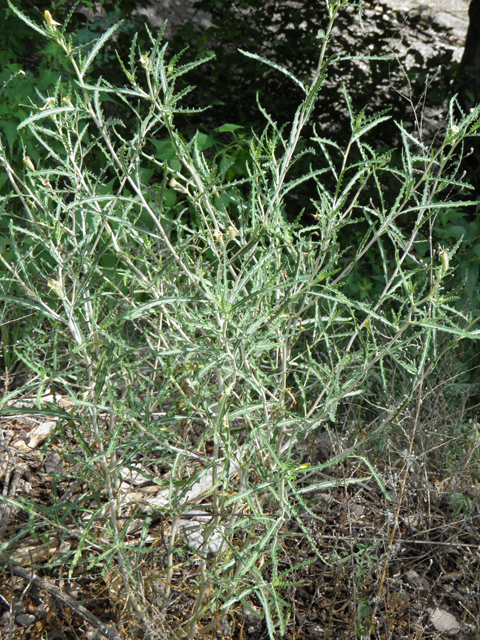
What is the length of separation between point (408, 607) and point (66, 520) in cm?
117

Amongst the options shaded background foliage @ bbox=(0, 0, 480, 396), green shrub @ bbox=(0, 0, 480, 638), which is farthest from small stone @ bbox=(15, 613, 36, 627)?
shaded background foliage @ bbox=(0, 0, 480, 396)

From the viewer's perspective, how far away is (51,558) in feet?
6.39

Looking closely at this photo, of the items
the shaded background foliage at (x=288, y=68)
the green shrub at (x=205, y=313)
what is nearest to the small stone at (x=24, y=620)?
the green shrub at (x=205, y=313)

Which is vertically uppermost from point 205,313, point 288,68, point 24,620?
point 205,313

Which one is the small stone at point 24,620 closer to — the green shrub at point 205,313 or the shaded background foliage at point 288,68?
the green shrub at point 205,313

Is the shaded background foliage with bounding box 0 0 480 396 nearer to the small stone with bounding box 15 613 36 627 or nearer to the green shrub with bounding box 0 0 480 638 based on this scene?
the green shrub with bounding box 0 0 480 638

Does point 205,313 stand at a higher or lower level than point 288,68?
higher

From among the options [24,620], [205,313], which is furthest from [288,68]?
[24,620]

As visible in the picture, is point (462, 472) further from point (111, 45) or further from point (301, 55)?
point (111, 45)

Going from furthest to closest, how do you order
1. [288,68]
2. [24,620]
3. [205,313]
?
1. [288,68]
2. [24,620]
3. [205,313]

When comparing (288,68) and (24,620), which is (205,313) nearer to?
(24,620)

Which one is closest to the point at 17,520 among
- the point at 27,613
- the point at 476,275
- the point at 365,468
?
the point at 27,613

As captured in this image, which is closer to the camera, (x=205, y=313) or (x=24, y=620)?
(x=205, y=313)

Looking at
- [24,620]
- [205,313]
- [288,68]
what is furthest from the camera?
[288,68]
